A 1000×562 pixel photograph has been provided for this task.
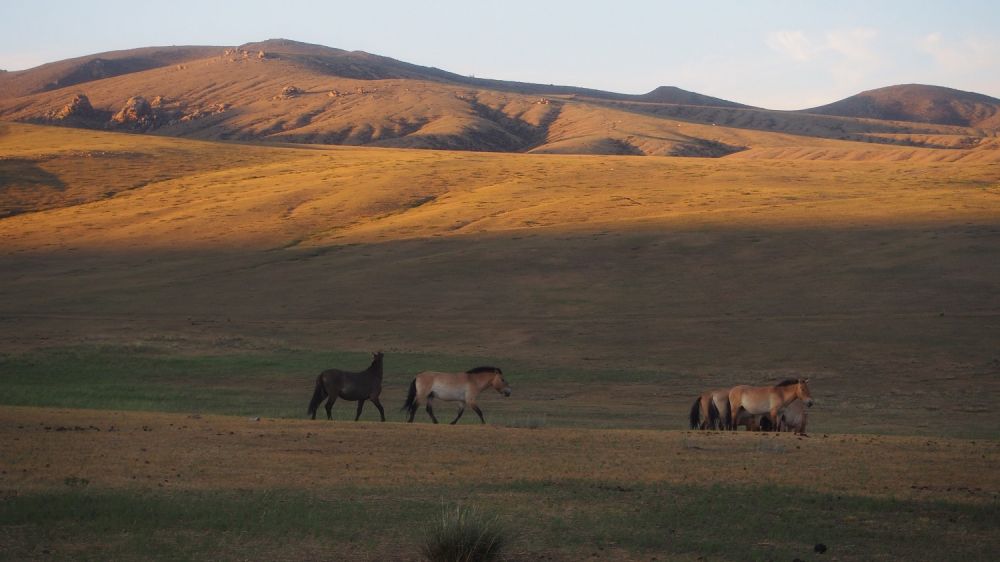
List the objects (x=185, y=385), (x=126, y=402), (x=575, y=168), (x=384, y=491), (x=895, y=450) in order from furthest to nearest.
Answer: (x=575, y=168)
(x=185, y=385)
(x=126, y=402)
(x=895, y=450)
(x=384, y=491)

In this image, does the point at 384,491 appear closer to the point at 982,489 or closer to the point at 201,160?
the point at 982,489

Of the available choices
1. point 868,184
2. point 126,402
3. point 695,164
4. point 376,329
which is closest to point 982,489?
point 126,402

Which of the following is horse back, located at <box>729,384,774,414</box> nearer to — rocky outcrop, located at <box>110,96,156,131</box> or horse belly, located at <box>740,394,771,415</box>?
horse belly, located at <box>740,394,771,415</box>

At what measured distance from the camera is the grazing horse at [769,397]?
19.2 metres

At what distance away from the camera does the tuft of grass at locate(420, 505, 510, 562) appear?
9742mm

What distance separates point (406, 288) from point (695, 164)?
181ft

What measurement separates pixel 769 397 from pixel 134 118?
17763 centimetres

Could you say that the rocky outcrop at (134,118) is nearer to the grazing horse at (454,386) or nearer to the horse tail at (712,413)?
the grazing horse at (454,386)

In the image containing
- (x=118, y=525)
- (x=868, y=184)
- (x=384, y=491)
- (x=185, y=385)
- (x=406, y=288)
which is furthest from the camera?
(x=868, y=184)

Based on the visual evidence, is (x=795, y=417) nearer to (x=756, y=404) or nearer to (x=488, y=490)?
(x=756, y=404)

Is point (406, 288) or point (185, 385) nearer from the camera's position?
point (185, 385)

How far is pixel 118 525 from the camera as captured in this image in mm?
10969

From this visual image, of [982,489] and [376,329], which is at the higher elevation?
[982,489]

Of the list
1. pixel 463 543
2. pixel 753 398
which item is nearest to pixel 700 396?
pixel 753 398
